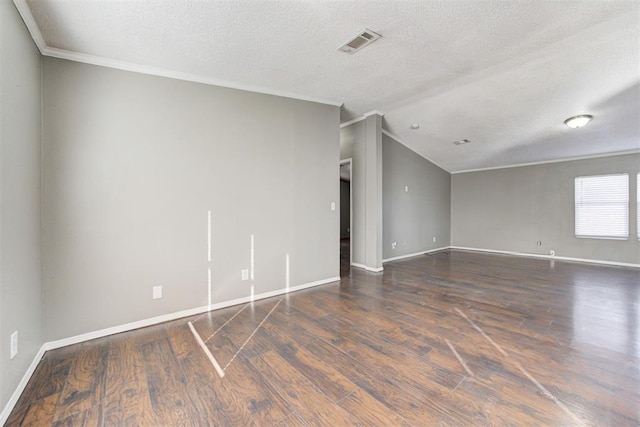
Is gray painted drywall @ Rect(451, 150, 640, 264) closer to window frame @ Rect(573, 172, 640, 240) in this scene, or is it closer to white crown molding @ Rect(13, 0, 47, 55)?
window frame @ Rect(573, 172, 640, 240)

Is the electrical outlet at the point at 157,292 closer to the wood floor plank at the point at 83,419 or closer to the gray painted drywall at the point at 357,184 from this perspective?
the wood floor plank at the point at 83,419

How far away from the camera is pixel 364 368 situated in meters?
1.98

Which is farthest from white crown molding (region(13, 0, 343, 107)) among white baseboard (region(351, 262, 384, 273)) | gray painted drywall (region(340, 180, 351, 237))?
gray painted drywall (region(340, 180, 351, 237))

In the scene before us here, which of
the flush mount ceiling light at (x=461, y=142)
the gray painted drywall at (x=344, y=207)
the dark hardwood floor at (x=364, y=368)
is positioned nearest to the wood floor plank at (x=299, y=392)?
the dark hardwood floor at (x=364, y=368)

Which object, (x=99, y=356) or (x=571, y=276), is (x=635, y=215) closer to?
(x=571, y=276)

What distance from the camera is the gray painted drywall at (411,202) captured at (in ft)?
19.4

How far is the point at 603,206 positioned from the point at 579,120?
2624 millimetres

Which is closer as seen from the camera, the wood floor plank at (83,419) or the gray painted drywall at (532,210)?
the wood floor plank at (83,419)

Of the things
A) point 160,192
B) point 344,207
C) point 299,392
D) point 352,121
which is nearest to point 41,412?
point 299,392

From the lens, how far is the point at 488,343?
7.64 feet

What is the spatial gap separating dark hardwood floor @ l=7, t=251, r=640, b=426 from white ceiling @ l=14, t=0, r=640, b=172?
256 cm

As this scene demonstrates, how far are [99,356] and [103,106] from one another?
7.05 ft

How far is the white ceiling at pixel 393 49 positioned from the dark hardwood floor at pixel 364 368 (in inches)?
101

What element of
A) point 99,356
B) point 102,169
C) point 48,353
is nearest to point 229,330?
point 99,356
